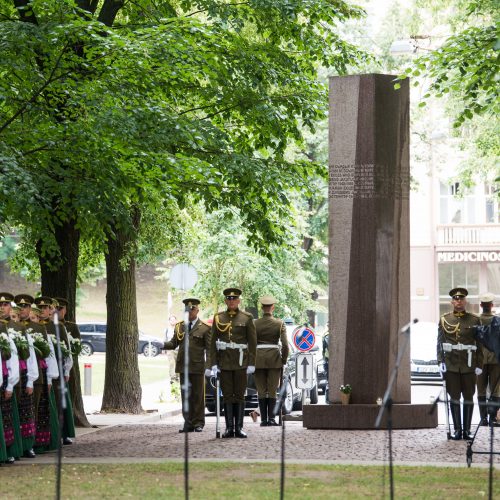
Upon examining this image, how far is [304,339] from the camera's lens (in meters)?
24.5

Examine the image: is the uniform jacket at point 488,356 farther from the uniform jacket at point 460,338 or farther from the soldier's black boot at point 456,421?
the soldier's black boot at point 456,421

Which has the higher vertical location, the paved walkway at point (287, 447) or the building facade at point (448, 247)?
the building facade at point (448, 247)

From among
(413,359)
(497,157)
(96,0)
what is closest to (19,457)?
(96,0)

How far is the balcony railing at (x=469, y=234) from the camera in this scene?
2345 inches

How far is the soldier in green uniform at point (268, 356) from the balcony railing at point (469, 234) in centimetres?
4008

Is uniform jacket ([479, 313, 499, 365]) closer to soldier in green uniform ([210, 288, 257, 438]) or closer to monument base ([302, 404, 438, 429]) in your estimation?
monument base ([302, 404, 438, 429])

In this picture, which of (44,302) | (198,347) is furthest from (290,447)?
(44,302)

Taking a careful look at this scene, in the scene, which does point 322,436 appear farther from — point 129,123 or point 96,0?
point 96,0

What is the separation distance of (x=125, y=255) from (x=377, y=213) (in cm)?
641

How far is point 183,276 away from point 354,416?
976 cm

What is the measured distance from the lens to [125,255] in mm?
24172

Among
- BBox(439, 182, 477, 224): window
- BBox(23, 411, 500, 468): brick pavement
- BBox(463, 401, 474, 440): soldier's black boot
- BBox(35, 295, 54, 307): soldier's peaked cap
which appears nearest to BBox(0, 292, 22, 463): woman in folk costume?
BBox(23, 411, 500, 468): brick pavement

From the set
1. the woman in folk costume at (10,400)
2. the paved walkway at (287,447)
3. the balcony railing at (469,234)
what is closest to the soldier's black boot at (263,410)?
the paved walkway at (287,447)

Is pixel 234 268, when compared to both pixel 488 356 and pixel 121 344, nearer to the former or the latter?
pixel 121 344
